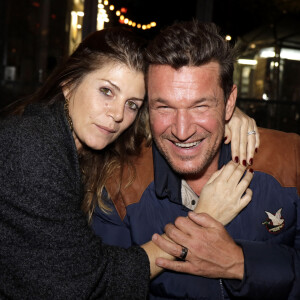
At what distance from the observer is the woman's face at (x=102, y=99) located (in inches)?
77.5

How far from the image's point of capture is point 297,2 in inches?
193

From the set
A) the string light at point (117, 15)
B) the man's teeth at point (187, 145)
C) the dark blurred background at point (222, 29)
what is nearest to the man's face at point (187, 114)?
the man's teeth at point (187, 145)

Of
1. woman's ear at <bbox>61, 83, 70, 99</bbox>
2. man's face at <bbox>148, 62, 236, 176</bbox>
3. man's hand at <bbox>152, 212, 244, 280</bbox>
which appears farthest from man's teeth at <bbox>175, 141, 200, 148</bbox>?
woman's ear at <bbox>61, 83, 70, 99</bbox>

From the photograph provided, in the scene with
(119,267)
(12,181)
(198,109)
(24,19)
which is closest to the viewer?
(12,181)

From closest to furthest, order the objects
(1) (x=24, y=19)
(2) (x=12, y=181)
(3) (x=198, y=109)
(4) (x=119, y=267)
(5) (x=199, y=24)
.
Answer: (2) (x=12, y=181), (4) (x=119, y=267), (3) (x=198, y=109), (5) (x=199, y=24), (1) (x=24, y=19)

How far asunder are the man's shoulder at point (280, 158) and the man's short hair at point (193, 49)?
344mm

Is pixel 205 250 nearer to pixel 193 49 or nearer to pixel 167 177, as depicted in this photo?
pixel 167 177

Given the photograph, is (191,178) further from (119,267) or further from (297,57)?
(297,57)

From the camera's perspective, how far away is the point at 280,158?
6.89ft

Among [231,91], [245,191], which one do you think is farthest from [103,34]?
[245,191]

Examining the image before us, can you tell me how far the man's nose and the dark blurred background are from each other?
2880 millimetres

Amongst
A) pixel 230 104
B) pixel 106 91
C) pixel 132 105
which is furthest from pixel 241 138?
pixel 106 91

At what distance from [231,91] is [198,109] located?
276mm

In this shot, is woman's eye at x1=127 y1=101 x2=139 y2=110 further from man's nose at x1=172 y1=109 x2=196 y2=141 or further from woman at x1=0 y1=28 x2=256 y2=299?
man's nose at x1=172 y1=109 x2=196 y2=141
